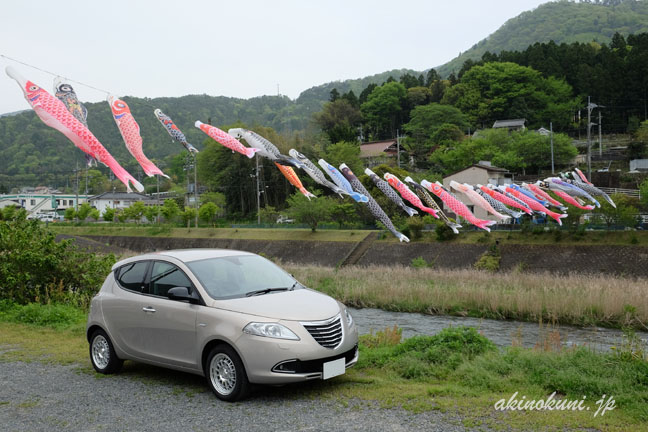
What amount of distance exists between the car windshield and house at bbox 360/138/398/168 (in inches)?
2082

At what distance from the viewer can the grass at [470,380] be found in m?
4.77

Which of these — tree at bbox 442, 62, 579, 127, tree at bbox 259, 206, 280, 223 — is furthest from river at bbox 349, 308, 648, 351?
tree at bbox 442, 62, 579, 127

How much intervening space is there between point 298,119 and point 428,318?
94263 millimetres

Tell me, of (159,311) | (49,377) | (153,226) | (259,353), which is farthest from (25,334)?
(153,226)

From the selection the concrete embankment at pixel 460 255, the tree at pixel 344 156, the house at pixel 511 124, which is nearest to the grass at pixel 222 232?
the concrete embankment at pixel 460 255

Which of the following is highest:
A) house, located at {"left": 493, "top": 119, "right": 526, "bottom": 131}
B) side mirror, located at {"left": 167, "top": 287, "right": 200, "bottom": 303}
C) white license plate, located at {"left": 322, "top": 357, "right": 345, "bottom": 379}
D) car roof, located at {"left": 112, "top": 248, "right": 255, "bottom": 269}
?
house, located at {"left": 493, "top": 119, "right": 526, "bottom": 131}

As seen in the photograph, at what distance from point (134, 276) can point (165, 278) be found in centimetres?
64

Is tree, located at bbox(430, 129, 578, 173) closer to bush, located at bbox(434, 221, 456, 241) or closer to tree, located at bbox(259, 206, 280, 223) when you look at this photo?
tree, located at bbox(259, 206, 280, 223)

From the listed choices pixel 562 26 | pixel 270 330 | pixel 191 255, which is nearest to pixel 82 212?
pixel 191 255

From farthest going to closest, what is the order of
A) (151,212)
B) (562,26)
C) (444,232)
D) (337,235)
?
(562,26), (151,212), (337,235), (444,232)

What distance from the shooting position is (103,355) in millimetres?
6980

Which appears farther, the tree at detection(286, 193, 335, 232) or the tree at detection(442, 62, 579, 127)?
the tree at detection(442, 62, 579, 127)

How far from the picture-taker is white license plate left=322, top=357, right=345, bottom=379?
18.2 ft

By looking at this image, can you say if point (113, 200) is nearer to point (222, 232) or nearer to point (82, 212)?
point (82, 212)
